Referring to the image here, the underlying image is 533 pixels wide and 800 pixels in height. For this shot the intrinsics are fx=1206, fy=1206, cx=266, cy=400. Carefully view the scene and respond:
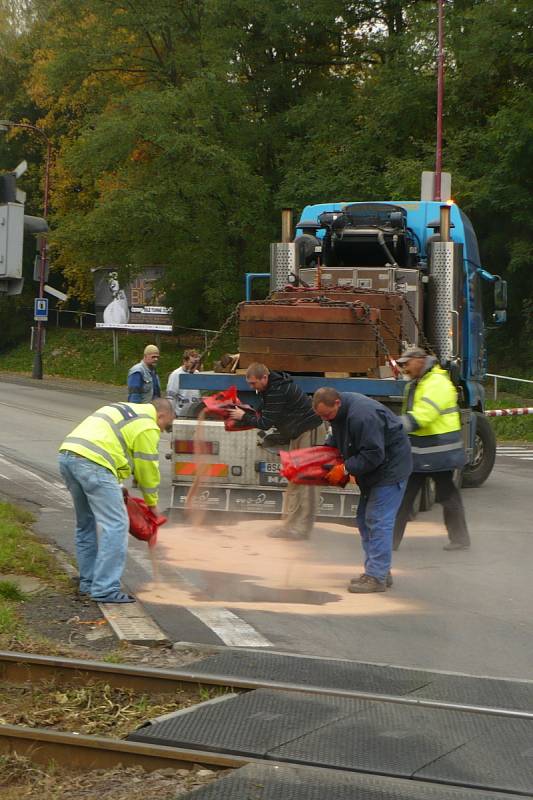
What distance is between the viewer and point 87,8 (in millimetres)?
34781

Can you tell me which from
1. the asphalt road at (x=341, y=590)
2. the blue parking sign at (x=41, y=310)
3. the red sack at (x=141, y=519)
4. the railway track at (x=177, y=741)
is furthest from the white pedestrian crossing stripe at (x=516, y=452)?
the blue parking sign at (x=41, y=310)

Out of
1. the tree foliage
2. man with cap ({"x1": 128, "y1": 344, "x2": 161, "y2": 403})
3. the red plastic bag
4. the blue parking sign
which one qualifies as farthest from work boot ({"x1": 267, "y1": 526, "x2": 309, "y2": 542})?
the blue parking sign

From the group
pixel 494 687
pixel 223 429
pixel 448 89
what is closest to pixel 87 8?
pixel 448 89

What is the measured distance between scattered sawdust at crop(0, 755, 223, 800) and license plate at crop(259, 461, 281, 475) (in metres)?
6.50

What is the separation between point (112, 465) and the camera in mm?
8328

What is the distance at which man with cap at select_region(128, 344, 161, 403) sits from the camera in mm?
15305

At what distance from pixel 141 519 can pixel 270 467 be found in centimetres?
318

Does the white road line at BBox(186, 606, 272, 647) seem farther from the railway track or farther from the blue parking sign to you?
the blue parking sign

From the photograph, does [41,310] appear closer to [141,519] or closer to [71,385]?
[71,385]

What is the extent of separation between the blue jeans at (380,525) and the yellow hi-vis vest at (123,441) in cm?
166

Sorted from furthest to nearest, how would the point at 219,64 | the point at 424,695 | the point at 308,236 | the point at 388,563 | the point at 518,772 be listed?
the point at 219,64, the point at 308,236, the point at 388,563, the point at 424,695, the point at 518,772

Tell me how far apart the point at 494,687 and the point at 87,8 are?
104 ft

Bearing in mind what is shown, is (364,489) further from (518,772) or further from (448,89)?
(448,89)

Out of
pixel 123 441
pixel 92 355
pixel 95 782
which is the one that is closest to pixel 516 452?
pixel 123 441
